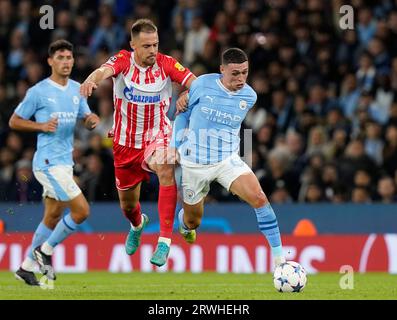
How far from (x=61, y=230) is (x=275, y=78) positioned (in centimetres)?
696

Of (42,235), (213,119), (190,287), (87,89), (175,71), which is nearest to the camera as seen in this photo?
(87,89)

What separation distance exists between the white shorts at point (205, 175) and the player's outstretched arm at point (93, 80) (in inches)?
48.4

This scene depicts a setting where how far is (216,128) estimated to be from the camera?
11.9 m

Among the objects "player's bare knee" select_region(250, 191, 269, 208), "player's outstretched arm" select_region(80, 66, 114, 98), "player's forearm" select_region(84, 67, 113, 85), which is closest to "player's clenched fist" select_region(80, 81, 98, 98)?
"player's outstretched arm" select_region(80, 66, 114, 98)

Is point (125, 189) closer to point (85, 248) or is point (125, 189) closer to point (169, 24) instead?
point (85, 248)

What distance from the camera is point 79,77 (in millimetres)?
19953

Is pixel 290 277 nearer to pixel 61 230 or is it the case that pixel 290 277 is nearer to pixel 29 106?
pixel 61 230

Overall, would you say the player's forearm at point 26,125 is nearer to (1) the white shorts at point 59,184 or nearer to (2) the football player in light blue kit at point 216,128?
(1) the white shorts at point 59,184

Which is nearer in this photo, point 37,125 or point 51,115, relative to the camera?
point 37,125

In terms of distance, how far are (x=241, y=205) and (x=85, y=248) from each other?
241 centimetres

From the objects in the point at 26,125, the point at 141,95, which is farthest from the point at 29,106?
the point at 141,95

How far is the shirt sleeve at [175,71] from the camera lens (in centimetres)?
1230

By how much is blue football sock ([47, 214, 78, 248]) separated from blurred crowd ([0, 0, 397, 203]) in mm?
4405

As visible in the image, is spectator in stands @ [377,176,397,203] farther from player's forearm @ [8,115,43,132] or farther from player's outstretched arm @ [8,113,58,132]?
player's forearm @ [8,115,43,132]
